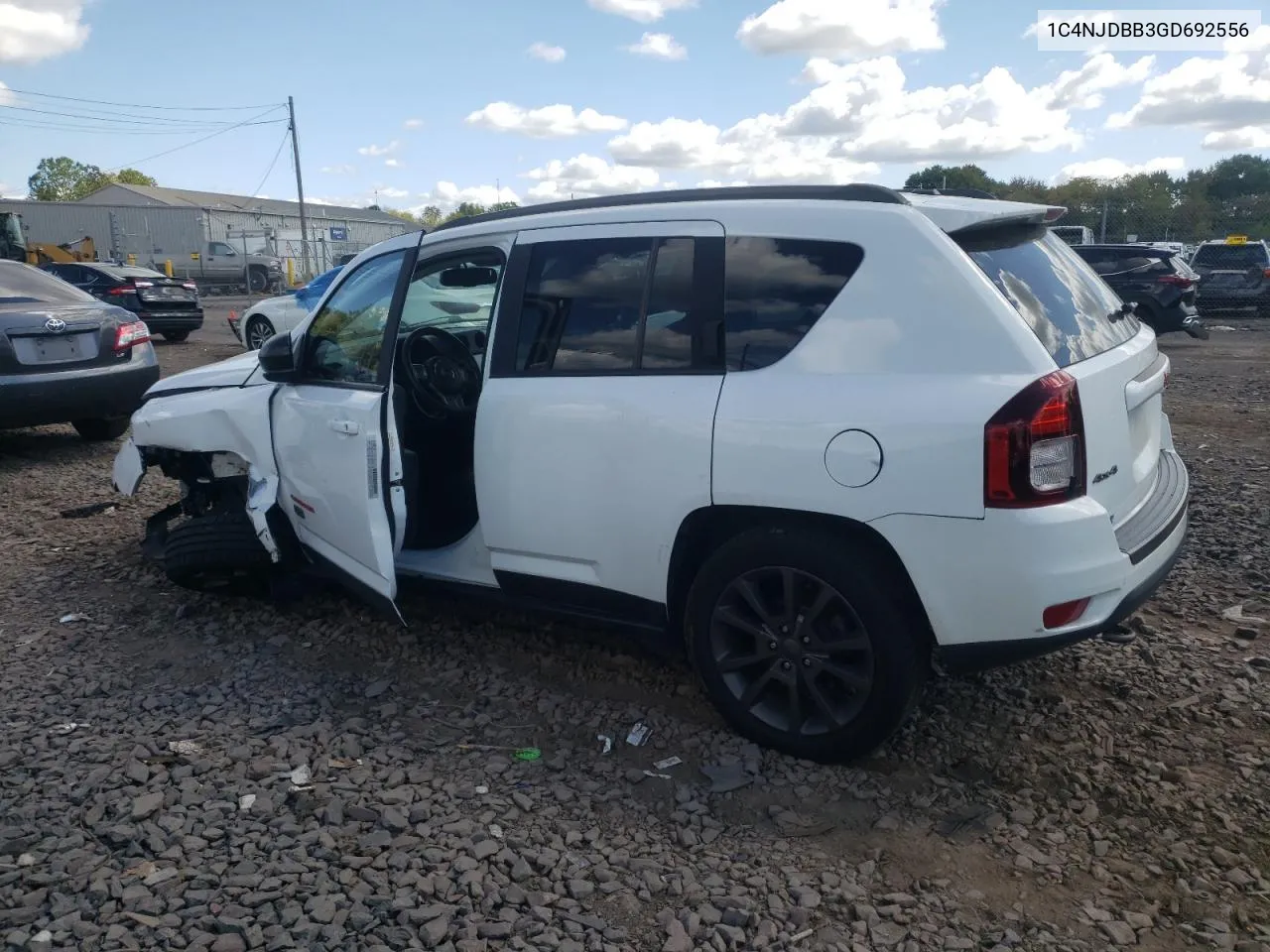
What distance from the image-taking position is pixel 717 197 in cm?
358

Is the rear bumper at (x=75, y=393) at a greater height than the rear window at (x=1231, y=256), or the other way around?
the rear window at (x=1231, y=256)

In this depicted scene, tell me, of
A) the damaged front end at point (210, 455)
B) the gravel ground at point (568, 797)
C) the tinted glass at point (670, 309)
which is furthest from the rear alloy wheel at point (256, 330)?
the tinted glass at point (670, 309)

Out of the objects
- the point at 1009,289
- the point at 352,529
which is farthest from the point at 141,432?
the point at 1009,289

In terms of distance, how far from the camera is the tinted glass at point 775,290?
10.6ft

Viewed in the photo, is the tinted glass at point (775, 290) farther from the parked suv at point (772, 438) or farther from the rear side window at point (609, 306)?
the rear side window at point (609, 306)

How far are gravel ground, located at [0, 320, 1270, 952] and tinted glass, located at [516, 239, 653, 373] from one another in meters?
1.34

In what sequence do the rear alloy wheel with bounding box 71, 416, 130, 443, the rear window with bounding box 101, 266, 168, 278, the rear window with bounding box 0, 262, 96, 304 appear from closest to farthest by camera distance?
the rear window with bounding box 0, 262, 96, 304
the rear alloy wheel with bounding box 71, 416, 130, 443
the rear window with bounding box 101, 266, 168, 278

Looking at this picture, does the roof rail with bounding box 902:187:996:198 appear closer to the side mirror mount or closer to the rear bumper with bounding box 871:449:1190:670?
the rear bumper with bounding box 871:449:1190:670

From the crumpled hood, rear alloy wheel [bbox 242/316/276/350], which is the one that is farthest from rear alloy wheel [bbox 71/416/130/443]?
rear alloy wheel [bbox 242/316/276/350]

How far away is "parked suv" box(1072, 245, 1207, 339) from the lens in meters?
16.5

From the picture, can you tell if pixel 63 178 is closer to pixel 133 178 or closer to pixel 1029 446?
pixel 133 178

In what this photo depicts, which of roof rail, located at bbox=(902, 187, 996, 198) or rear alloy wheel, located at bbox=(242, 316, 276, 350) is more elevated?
roof rail, located at bbox=(902, 187, 996, 198)

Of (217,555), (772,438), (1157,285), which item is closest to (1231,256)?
(1157,285)

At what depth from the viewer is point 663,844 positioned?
3.01 metres
